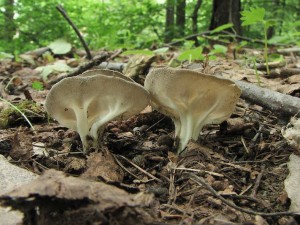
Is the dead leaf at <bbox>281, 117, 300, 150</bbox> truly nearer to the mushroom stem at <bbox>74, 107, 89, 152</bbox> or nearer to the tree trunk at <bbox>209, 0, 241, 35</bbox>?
the mushroom stem at <bbox>74, 107, 89, 152</bbox>

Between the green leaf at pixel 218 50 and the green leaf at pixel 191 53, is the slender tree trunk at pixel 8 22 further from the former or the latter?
the green leaf at pixel 191 53

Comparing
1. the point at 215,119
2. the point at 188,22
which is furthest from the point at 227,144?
the point at 188,22

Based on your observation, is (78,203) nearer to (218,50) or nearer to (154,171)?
(154,171)

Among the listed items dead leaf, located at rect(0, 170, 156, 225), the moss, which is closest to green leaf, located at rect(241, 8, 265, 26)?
the moss

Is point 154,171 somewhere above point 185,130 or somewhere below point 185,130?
below

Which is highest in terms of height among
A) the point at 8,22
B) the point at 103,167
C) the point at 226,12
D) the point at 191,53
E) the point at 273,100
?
the point at 226,12

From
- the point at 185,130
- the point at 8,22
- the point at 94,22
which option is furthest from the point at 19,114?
the point at 94,22
